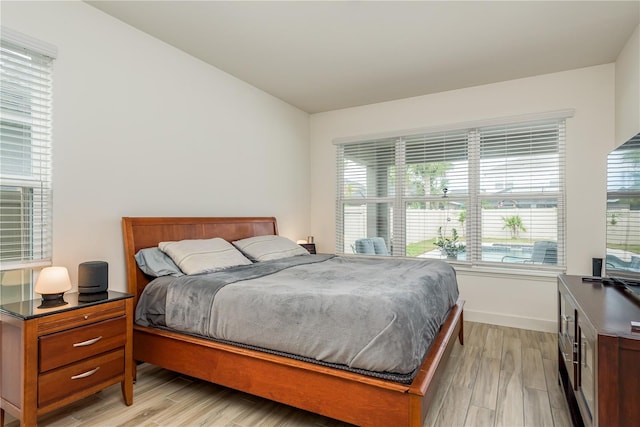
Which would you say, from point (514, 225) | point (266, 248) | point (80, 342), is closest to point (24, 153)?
point (80, 342)

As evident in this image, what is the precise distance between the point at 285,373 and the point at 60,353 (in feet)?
3.99

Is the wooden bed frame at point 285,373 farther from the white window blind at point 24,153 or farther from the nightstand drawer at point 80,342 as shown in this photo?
the white window blind at point 24,153

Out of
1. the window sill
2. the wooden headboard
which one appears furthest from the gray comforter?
the window sill

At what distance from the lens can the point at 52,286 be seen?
2002 mm

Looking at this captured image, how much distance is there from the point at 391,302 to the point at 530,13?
245 centimetres

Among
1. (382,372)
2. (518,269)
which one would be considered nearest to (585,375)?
(382,372)

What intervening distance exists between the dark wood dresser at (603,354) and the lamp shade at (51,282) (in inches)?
107

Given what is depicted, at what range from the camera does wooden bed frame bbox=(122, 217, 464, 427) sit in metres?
1.65

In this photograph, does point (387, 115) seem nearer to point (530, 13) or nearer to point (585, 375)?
point (530, 13)

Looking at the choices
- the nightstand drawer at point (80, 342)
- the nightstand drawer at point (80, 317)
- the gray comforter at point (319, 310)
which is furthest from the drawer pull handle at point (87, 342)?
the gray comforter at point (319, 310)

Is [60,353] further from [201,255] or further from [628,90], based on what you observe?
[628,90]

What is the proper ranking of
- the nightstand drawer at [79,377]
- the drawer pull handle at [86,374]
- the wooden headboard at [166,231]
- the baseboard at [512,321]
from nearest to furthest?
the nightstand drawer at [79,377] → the drawer pull handle at [86,374] → the wooden headboard at [166,231] → the baseboard at [512,321]

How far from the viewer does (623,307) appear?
175 cm

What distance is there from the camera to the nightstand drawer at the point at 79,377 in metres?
1.80
